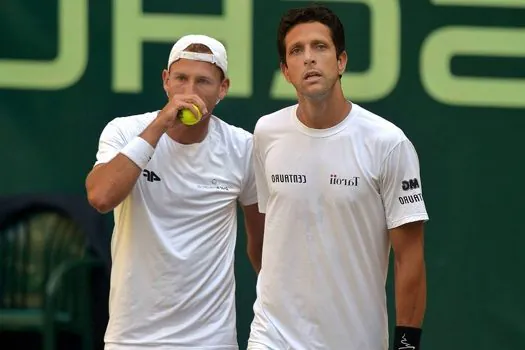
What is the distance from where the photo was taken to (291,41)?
404 cm

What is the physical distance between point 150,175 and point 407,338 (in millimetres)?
1054

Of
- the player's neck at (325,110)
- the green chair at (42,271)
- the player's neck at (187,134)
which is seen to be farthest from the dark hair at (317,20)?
the green chair at (42,271)

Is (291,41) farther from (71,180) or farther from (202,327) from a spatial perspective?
(71,180)

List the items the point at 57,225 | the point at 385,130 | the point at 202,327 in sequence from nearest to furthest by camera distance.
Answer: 1. the point at 385,130
2. the point at 202,327
3. the point at 57,225

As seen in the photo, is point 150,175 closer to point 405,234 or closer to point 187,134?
point 187,134

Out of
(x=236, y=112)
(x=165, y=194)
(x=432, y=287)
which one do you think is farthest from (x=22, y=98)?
(x=432, y=287)

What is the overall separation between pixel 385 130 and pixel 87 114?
202 cm

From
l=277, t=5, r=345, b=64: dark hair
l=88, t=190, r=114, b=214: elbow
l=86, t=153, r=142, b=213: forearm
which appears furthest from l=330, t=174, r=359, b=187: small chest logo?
l=88, t=190, r=114, b=214: elbow

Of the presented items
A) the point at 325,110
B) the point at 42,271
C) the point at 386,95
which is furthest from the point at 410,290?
the point at 42,271

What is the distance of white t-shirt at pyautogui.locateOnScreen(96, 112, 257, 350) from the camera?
418 centimetres

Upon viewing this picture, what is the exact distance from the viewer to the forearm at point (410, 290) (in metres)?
3.89

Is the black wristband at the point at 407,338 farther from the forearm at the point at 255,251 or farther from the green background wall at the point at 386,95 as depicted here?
the green background wall at the point at 386,95

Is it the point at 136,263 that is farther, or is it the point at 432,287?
the point at 432,287

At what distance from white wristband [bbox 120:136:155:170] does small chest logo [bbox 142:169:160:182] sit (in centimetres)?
14
